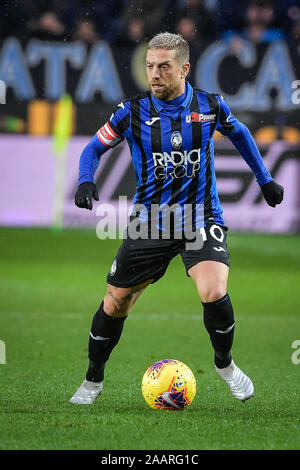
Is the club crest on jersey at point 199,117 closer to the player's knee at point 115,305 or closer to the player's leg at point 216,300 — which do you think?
the player's leg at point 216,300

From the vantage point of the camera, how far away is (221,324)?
4.57 meters

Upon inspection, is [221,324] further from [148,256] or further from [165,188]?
[165,188]

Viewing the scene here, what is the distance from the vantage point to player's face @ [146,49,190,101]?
4.54 m

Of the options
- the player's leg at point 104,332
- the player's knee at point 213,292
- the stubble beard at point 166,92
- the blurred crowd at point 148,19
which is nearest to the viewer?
the player's knee at point 213,292

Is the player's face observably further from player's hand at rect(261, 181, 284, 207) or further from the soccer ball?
the soccer ball

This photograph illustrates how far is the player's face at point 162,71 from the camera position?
4539 mm

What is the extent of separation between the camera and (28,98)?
43.9 feet

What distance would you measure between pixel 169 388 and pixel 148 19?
37.3ft

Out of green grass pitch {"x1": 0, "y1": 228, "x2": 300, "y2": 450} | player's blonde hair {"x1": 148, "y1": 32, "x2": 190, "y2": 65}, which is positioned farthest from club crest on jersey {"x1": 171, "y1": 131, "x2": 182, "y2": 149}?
green grass pitch {"x1": 0, "y1": 228, "x2": 300, "y2": 450}

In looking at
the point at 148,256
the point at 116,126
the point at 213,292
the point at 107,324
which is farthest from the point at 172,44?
the point at 107,324

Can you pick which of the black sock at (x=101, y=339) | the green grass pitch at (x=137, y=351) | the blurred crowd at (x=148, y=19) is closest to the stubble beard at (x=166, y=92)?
the black sock at (x=101, y=339)

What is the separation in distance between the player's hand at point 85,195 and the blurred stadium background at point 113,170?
139 cm

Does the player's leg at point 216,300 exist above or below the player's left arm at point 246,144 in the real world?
below

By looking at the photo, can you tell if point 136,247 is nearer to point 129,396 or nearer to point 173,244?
point 173,244
